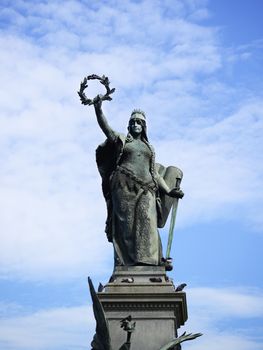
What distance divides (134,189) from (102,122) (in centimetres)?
163

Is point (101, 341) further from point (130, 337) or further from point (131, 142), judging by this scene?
point (131, 142)

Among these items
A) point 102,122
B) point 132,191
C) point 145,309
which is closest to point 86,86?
point 102,122

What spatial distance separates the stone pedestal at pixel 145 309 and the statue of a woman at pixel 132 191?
0.74 metres

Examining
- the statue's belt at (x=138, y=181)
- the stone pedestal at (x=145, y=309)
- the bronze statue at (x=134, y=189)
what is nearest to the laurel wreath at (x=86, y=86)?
the bronze statue at (x=134, y=189)

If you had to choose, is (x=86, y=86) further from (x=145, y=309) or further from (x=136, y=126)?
(x=145, y=309)

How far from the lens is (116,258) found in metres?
14.8

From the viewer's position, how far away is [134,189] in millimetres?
15211

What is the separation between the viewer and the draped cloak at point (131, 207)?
48.5 feet

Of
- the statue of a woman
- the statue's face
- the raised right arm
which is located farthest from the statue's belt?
the statue's face

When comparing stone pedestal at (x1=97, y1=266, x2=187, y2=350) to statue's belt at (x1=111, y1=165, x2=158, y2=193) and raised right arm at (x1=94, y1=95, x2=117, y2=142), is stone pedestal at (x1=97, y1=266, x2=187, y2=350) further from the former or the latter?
raised right arm at (x1=94, y1=95, x2=117, y2=142)

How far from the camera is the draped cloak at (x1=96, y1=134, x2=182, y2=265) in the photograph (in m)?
14.8

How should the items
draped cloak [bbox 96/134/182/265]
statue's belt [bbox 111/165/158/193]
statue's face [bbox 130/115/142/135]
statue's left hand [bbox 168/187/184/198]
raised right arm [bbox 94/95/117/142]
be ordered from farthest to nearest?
1. statue's face [bbox 130/115/142/135]
2. statue's left hand [bbox 168/187/184/198]
3. statue's belt [bbox 111/165/158/193]
4. raised right arm [bbox 94/95/117/142]
5. draped cloak [bbox 96/134/182/265]

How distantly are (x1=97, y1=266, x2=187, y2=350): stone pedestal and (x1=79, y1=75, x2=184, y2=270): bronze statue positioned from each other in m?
0.74

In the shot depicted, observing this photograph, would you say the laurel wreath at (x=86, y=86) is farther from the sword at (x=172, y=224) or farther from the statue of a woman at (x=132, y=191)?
the sword at (x=172, y=224)
